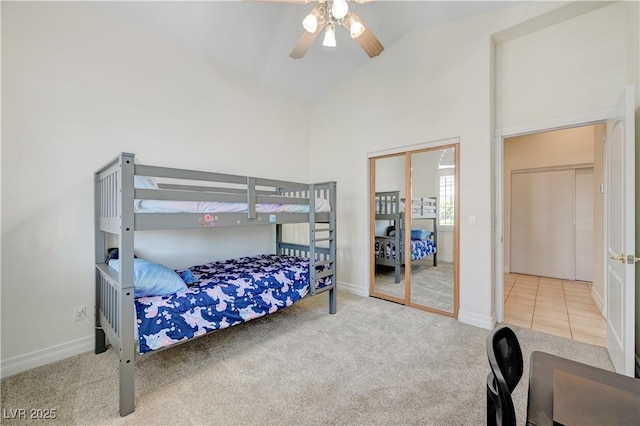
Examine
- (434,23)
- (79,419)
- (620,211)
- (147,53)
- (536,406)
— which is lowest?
(79,419)

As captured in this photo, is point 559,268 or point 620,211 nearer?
point 620,211

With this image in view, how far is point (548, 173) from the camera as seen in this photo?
466 centimetres

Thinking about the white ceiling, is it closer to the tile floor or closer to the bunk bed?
the bunk bed

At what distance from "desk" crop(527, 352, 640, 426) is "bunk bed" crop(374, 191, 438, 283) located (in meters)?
2.42

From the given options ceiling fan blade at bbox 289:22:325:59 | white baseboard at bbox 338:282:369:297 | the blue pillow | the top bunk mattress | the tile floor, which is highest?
ceiling fan blade at bbox 289:22:325:59

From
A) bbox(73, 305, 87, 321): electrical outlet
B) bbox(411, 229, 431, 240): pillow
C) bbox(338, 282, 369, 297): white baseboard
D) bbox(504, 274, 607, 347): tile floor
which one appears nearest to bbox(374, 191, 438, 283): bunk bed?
bbox(411, 229, 431, 240): pillow

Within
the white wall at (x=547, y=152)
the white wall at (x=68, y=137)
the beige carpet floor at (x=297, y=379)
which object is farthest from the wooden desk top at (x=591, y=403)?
the white wall at (x=547, y=152)

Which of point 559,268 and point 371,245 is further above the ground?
point 371,245

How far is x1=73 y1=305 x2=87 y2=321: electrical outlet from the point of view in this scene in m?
2.27

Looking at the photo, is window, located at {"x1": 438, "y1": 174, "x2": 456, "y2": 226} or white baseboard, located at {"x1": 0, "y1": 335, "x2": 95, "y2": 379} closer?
white baseboard, located at {"x1": 0, "y1": 335, "x2": 95, "y2": 379}

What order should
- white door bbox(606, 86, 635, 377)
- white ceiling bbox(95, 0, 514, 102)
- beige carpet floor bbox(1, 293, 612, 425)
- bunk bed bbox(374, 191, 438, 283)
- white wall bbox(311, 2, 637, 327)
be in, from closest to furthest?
beige carpet floor bbox(1, 293, 612, 425)
white door bbox(606, 86, 635, 377)
white wall bbox(311, 2, 637, 327)
white ceiling bbox(95, 0, 514, 102)
bunk bed bbox(374, 191, 438, 283)

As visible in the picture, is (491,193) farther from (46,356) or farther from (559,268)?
(46,356)

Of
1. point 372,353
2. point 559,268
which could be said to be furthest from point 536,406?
point 559,268

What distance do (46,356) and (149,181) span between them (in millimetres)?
1653
